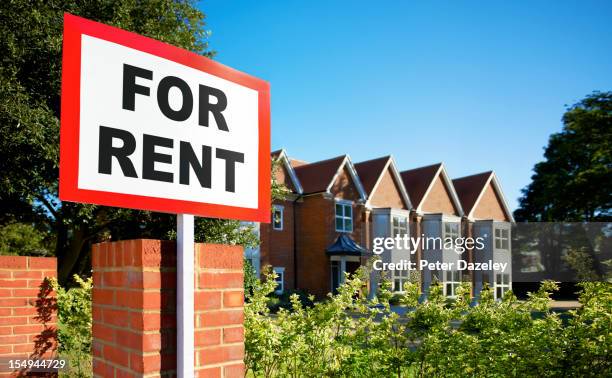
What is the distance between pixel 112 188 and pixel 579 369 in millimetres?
5085

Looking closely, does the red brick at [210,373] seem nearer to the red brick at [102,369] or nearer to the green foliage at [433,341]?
the red brick at [102,369]

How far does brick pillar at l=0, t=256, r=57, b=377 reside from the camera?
543 centimetres

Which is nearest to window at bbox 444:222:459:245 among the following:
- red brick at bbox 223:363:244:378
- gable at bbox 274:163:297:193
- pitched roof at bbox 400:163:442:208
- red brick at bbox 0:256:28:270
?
pitched roof at bbox 400:163:442:208

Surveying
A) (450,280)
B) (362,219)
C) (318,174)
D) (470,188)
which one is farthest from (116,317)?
(470,188)

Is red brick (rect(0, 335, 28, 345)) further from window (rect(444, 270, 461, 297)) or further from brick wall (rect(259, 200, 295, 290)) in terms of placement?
window (rect(444, 270, 461, 297))

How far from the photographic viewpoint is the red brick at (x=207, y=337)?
288 cm

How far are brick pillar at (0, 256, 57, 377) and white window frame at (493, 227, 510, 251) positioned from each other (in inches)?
1721

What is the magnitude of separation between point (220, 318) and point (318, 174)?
32860 millimetres

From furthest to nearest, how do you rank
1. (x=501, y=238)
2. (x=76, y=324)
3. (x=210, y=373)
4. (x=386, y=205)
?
(x=501, y=238) → (x=386, y=205) → (x=76, y=324) → (x=210, y=373)

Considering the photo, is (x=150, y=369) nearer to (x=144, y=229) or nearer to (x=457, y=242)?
(x=144, y=229)

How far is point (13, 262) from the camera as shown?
18.1 feet

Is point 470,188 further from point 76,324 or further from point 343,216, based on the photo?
point 76,324

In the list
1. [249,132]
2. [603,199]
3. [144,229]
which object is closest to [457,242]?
[603,199]

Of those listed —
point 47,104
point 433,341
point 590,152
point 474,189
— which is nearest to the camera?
point 433,341
